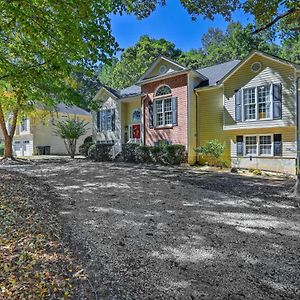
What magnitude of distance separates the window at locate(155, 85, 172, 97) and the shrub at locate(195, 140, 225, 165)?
4500mm

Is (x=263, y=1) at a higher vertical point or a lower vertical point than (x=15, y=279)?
higher

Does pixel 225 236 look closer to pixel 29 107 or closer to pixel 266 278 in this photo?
pixel 266 278

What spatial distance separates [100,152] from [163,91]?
6468mm

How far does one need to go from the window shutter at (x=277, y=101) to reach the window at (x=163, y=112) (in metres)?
6.37

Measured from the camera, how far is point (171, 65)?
58.3ft

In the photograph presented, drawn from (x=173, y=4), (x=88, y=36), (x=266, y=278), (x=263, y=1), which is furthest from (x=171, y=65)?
(x=266, y=278)

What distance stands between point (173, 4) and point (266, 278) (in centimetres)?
1092

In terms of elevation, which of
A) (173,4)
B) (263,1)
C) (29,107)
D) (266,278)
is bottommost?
(266,278)

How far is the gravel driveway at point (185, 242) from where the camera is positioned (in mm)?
2881

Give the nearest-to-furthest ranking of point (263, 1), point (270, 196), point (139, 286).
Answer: point (139, 286)
point (270, 196)
point (263, 1)

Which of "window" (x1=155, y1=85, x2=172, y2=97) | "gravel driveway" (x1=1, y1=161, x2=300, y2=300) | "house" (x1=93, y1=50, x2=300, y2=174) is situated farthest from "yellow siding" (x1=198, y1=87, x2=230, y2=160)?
"gravel driveway" (x1=1, y1=161, x2=300, y2=300)

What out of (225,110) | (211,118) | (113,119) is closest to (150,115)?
(113,119)

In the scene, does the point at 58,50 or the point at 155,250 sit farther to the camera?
the point at 58,50

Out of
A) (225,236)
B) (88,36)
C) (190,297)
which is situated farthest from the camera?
(88,36)
